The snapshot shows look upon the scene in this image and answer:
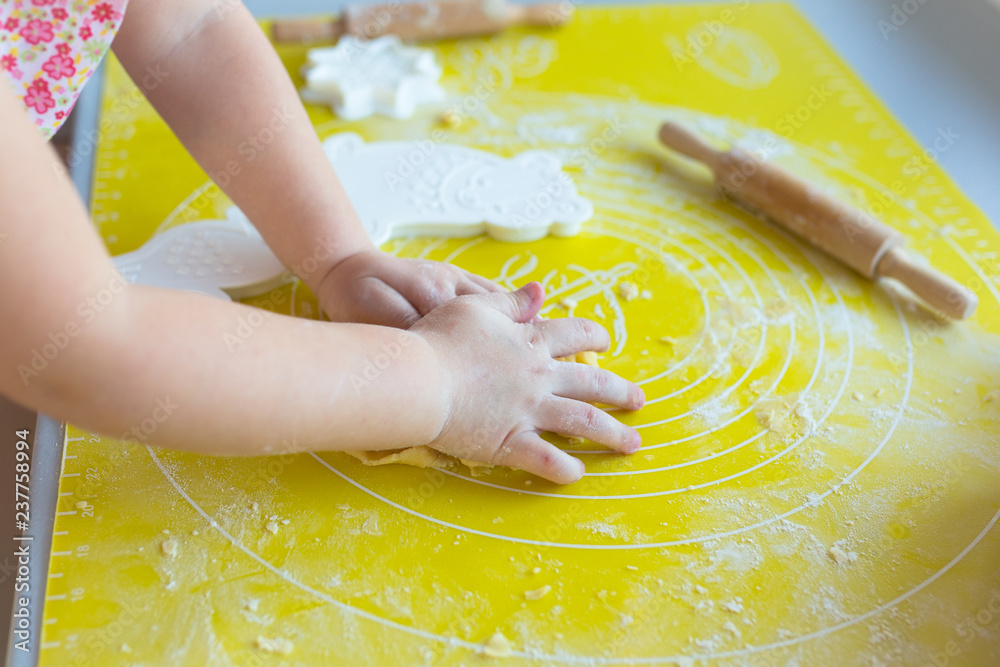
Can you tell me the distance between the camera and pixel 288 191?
0.73 meters

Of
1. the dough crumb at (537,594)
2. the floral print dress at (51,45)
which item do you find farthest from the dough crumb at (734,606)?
the floral print dress at (51,45)

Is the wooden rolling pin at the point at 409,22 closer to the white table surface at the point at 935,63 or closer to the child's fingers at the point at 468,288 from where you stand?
the white table surface at the point at 935,63

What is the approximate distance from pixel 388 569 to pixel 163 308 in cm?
23

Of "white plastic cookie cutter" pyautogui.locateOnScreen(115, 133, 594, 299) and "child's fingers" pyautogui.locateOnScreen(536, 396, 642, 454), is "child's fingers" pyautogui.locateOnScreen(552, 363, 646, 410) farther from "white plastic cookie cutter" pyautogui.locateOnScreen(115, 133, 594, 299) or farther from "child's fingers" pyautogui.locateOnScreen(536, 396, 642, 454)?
"white plastic cookie cutter" pyautogui.locateOnScreen(115, 133, 594, 299)

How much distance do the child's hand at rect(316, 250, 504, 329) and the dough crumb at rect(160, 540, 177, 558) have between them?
227 millimetres

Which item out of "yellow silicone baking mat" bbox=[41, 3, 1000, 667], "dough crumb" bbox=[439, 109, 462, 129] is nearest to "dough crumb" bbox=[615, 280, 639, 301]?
"yellow silicone baking mat" bbox=[41, 3, 1000, 667]

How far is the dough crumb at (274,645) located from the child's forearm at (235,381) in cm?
12

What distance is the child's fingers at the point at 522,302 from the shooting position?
673mm

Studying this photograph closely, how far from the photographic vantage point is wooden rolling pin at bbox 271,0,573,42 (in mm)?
1147

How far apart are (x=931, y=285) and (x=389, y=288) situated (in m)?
0.50

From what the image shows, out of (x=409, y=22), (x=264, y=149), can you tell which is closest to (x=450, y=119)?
(x=409, y=22)

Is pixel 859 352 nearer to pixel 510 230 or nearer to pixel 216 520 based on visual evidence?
pixel 510 230

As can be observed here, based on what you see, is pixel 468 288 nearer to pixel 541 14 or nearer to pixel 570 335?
pixel 570 335

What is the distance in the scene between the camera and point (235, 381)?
0.50 metres
